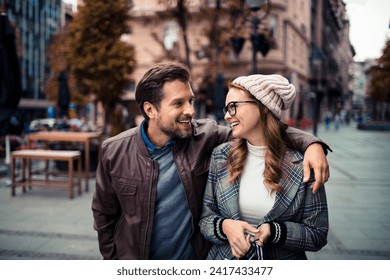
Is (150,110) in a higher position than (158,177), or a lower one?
higher

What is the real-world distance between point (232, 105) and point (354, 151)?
409 centimetres

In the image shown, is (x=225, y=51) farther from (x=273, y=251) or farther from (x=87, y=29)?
(x=273, y=251)

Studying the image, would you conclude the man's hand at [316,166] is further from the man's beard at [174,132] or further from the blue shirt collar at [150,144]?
the blue shirt collar at [150,144]

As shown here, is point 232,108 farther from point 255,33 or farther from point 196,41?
point 196,41

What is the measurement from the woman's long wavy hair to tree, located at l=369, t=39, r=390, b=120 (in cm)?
92

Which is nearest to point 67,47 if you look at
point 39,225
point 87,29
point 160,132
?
point 87,29

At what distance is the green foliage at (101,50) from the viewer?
16.0 metres

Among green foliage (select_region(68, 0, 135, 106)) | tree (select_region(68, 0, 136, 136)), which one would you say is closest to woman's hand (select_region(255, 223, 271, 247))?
tree (select_region(68, 0, 136, 136))

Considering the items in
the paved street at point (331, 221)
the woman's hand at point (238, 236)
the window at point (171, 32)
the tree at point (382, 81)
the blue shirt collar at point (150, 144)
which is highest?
the window at point (171, 32)

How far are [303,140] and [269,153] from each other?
0.18 m

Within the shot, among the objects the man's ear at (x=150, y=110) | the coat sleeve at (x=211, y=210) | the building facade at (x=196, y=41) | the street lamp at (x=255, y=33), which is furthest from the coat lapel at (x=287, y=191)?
the building facade at (x=196, y=41)

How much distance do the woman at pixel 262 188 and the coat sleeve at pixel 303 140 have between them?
3 cm

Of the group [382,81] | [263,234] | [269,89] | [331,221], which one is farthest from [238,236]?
[331,221]

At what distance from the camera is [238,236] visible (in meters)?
1.48
